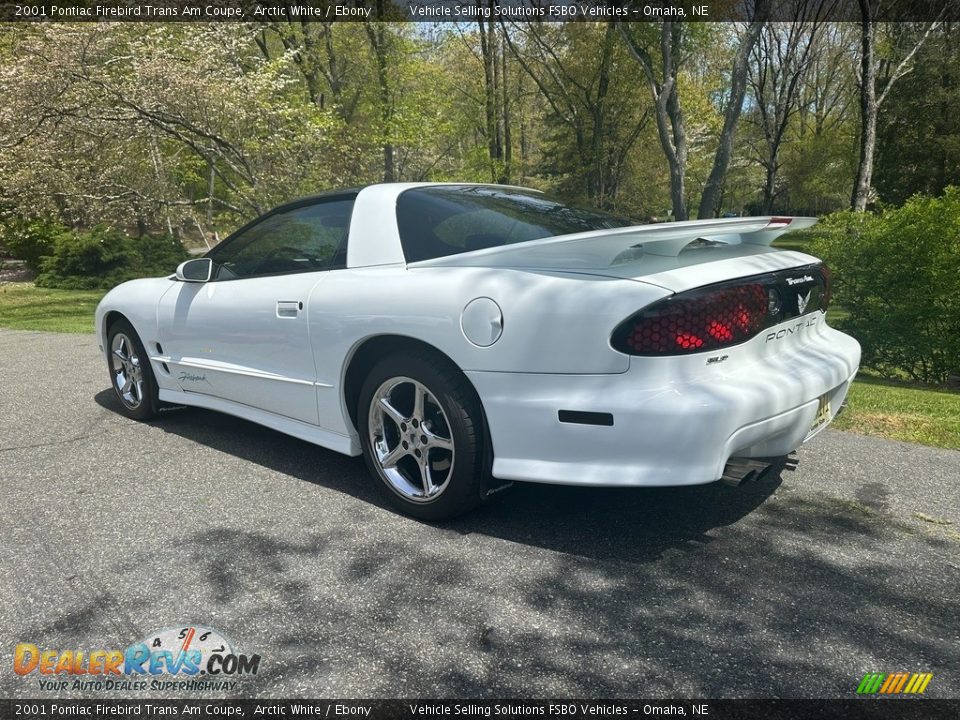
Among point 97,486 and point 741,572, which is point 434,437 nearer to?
point 741,572

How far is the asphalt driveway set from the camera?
2115 millimetres

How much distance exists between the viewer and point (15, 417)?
16.9 ft

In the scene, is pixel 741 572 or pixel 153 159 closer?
pixel 741 572

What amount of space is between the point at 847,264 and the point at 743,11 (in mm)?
12184

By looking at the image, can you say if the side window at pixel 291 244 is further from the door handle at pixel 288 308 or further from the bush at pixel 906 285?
the bush at pixel 906 285

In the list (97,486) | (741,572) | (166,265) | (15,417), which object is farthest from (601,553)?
(166,265)

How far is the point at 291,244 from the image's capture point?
155 inches

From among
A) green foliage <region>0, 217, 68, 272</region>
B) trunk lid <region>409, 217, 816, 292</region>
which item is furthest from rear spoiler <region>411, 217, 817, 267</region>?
green foliage <region>0, 217, 68, 272</region>

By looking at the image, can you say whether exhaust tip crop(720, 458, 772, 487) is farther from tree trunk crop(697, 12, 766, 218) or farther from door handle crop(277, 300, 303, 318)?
tree trunk crop(697, 12, 766, 218)

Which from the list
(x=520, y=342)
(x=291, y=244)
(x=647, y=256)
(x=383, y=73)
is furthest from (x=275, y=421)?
(x=383, y=73)

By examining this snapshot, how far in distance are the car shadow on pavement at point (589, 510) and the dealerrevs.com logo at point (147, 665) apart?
1.13m

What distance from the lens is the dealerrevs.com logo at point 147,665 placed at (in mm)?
2098

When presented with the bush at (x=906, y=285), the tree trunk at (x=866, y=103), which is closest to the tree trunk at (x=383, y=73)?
the tree trunk at (x=866, y=103)

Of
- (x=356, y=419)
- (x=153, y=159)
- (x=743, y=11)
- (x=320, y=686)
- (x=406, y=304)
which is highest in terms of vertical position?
(x=743, y=11)
